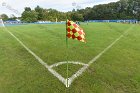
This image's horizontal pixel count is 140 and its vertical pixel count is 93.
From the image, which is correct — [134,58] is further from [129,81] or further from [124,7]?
[124,7]

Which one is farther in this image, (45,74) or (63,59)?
(63,59)

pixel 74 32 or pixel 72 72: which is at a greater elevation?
pixel 74 32

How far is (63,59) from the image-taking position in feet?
34.4

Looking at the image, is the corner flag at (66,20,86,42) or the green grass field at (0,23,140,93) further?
the green grass field at (0,23,140,93)

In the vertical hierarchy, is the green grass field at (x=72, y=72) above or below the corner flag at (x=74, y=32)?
below

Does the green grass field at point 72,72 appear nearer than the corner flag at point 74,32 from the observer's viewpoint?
No

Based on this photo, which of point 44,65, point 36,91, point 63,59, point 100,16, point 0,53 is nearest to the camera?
→ point 36,91

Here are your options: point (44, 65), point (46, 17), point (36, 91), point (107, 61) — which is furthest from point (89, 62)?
point (46, 17)

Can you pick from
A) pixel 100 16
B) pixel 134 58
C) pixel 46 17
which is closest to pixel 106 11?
pixel 100 16

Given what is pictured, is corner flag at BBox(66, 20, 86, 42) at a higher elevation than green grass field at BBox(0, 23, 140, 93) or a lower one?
higher

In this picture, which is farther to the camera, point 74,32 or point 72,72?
point 72,72

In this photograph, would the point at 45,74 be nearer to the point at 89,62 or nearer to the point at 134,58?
the point at 89,62

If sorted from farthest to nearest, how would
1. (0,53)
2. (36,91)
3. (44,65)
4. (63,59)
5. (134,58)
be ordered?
(0,53) < (134,58) < (63,59) < (44,65) < (36,91)

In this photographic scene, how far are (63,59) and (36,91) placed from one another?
354 centimetres
